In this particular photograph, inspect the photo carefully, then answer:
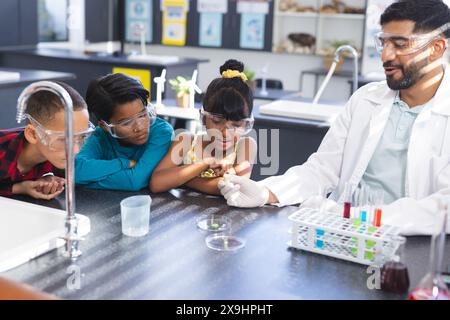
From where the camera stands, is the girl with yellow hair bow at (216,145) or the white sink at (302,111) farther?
the white sink at (302,111)

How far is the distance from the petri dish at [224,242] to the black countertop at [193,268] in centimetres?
2

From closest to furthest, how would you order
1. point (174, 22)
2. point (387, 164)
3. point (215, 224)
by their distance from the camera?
point (215, 224)
point (387, 164)
point (174, 22)

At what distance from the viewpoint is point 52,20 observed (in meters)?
6.99

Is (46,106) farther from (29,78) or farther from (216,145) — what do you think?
(29,78)

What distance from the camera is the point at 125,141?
1.93m

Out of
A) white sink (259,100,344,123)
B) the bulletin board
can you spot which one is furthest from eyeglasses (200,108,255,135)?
the bulletin board

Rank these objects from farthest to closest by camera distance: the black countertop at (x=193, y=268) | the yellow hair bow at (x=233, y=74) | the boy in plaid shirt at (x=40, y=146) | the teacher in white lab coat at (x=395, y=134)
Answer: the yellow hair bow at (x=233, y=74) → the teacher in white lab coat at (x=395, y=134) → the boy in plaid shirt at (x=40, y=146) → the black countertop at (x=193, y=268)

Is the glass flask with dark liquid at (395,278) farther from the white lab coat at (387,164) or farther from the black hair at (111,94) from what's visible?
the black hair at (111,94)

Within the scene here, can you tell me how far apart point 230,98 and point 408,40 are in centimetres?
A: 61

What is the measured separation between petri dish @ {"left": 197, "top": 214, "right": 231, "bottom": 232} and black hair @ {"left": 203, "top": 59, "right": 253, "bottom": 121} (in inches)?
16.3

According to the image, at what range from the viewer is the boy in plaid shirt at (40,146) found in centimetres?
146

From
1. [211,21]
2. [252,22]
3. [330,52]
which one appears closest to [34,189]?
[330,52]

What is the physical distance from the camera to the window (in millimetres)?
6831

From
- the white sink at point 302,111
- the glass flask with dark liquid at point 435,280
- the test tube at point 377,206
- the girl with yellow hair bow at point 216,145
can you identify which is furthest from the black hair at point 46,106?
the white sink at point 302,111
